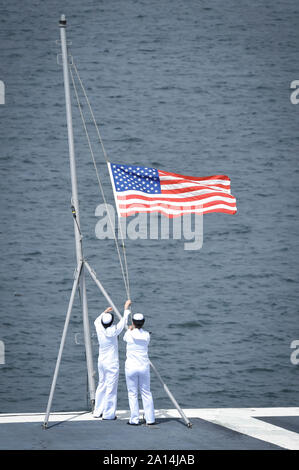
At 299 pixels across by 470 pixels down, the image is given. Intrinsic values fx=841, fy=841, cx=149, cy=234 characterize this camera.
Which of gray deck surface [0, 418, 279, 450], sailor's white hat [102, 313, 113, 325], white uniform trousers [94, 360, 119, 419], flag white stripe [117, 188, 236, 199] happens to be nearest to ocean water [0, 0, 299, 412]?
white uniform trousers [94, 360, 119, 419]

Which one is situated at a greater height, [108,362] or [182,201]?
[182,201]

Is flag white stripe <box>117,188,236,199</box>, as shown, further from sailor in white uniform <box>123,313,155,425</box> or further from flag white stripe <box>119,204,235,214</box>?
sailor in white uniform <box>123,313,155,425</box>

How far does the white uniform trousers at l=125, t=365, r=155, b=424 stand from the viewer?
15.5 m

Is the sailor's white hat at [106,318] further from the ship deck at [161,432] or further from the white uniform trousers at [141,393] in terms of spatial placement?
the ship deck at [161,432]

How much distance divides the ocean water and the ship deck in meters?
2.04

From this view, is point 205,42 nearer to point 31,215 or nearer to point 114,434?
point 31,215

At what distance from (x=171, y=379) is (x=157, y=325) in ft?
20.2

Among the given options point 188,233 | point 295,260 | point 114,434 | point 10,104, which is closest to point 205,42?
point 10,104

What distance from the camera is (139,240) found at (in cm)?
4784

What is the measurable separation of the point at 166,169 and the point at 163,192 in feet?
125

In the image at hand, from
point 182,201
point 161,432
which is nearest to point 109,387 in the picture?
point 161,432

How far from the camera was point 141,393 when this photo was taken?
15477mm

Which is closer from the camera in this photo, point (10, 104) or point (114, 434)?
point (114, 434)

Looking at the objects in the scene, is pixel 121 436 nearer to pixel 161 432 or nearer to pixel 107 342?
pixel 161 432
